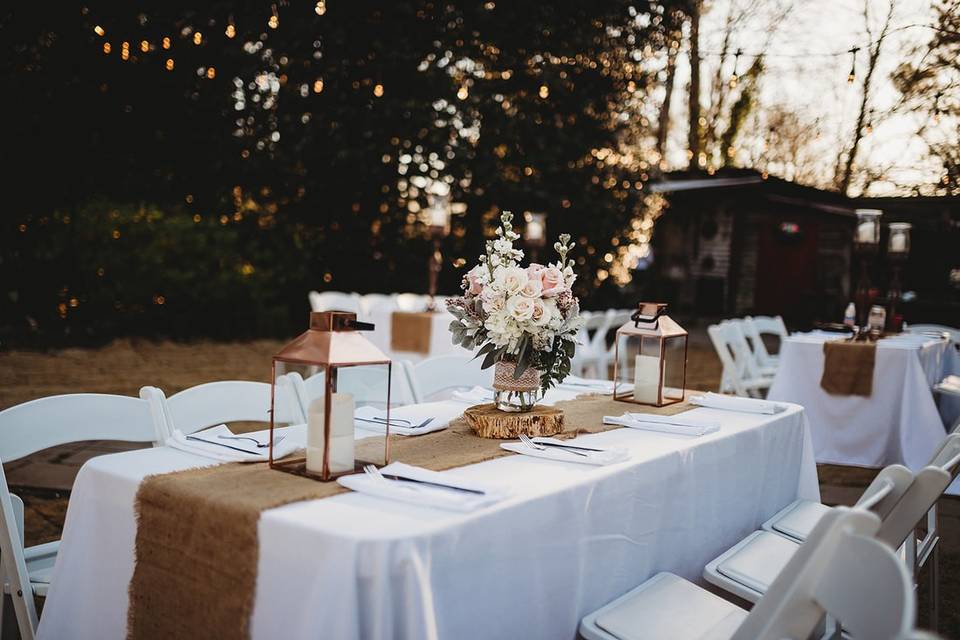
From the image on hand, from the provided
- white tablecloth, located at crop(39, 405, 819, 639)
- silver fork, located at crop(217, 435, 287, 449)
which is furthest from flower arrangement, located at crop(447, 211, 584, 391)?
silver fork, located at crop(217, 435, 287, 449)

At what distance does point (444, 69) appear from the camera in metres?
9.39

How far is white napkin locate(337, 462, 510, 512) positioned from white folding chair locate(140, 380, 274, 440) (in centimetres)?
72

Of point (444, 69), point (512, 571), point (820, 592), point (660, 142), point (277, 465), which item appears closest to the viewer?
point (820, 592)

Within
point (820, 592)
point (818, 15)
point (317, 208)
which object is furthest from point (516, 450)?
point (818, 15)

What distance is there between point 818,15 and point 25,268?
31.9 feet

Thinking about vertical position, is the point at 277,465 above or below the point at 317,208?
below

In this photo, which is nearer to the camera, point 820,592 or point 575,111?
point 820,592

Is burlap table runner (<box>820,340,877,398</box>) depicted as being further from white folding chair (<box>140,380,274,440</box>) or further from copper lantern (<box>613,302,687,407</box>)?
white folding chair (<box>140,380,274,440</box>)

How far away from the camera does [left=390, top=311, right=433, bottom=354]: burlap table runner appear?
579cm

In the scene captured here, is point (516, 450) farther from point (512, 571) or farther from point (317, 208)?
point (317, 208)

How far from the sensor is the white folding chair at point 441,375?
2.96m

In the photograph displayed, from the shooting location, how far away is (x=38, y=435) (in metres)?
2.08

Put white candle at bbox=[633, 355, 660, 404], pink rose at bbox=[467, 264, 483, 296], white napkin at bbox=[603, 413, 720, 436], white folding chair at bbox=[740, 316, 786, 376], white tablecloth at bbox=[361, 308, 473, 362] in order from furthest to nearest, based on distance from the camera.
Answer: white folding chair at bbox=[740, 316, 786, 376] → white tablecloth at bbox=[361, 308, 473, 362] → white candle at bbox=[633, 355, 660, 404] → white napkin at bbox=[603, 413, 720, 436] → pink rose at bbox=[467, 264, 483, 296]

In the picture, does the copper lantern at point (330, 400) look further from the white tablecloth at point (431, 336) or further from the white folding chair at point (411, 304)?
the white folding chair at point (411, 304)
